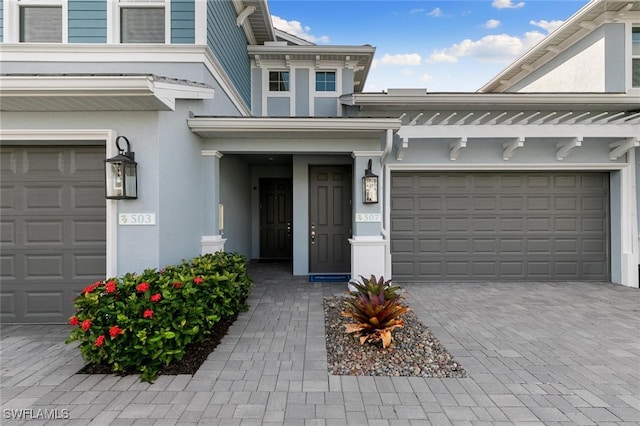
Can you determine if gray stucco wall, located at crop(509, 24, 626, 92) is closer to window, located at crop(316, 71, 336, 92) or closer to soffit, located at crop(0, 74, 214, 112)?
window, located at crop(316, 71, 336, 92)

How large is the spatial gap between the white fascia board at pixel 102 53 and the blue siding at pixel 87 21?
134 mm

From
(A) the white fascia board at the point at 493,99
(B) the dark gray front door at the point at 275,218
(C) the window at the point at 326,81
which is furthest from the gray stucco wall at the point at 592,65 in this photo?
(B) the dark gray front door at the point at 275,218

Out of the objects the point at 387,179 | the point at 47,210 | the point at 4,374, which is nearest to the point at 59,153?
the point at 47,210

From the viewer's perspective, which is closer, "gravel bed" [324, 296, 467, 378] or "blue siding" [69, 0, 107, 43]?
"gravel bed" [324, 296, 467, 378]

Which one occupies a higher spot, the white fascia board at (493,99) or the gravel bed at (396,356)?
the white fascia board at (493,99)

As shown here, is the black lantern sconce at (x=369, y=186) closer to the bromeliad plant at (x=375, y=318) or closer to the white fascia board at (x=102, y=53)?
the bromeliad plant at (x=375, y=318)

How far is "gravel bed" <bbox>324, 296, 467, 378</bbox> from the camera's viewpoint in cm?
284

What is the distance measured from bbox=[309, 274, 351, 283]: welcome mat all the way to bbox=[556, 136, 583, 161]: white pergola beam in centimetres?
486

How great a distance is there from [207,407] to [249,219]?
246 inches

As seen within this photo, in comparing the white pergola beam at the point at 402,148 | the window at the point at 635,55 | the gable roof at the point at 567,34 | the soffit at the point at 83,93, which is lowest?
the white pergola beam at the point at 402,148


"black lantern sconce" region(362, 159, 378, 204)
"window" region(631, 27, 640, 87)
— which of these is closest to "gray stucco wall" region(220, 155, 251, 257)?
"black lantern sconce" region(362, 159, 378, 204)

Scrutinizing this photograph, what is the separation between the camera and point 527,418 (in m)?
2.21

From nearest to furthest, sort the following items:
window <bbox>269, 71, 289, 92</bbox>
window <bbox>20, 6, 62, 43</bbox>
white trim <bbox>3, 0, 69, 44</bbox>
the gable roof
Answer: white trim <bbox>3, 0, 69, 44</bbox> → window <bbox>20, 6, 62, 43</bbox> → the gable roof → window <bbox>269, 71, 289, 92</bbox>

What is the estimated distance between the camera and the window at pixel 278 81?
26.3 feet
